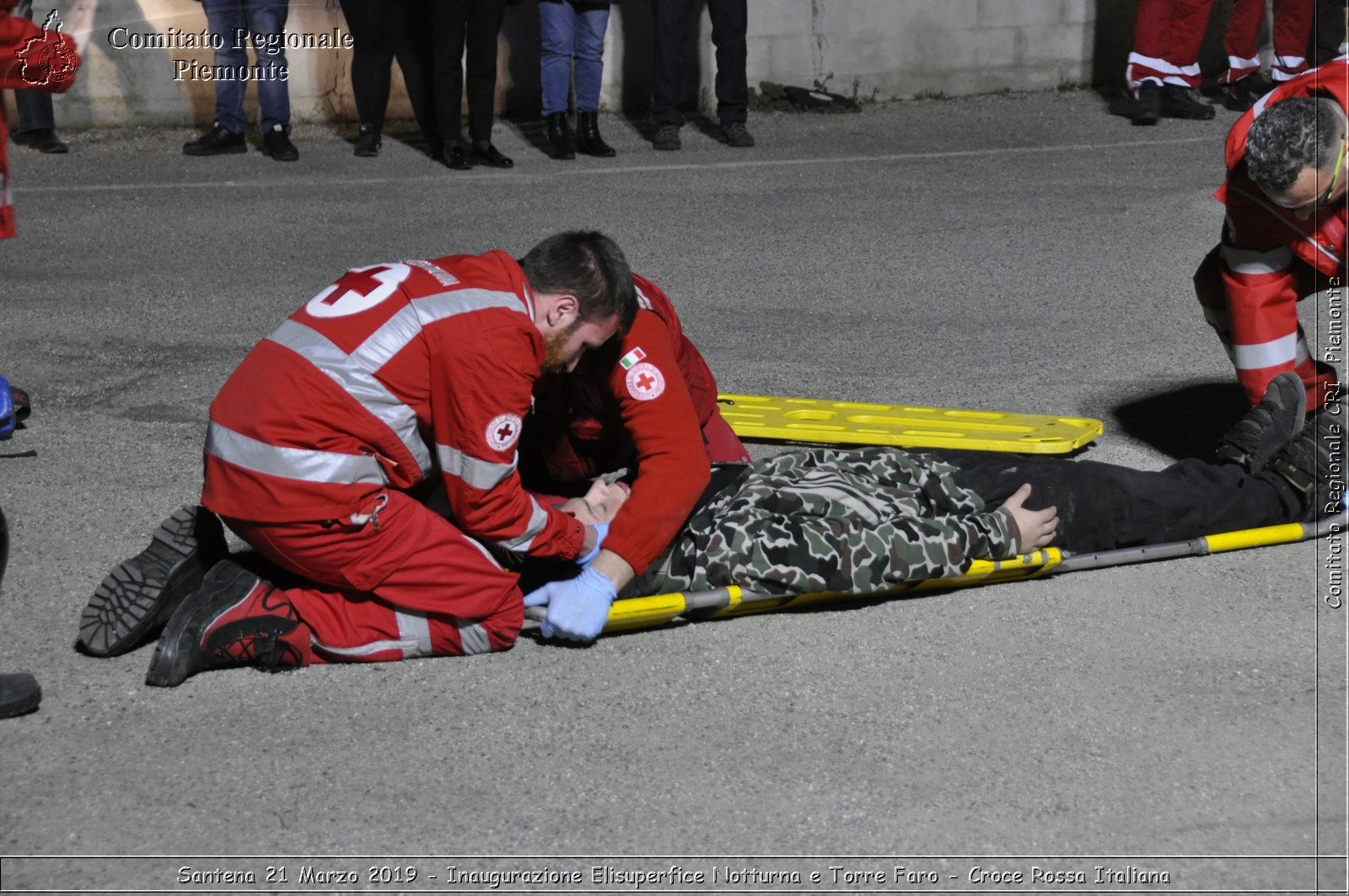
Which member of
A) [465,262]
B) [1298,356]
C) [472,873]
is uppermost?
[465,262]

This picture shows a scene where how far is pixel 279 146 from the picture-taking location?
9250 millimetres

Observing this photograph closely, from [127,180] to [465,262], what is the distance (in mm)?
6323

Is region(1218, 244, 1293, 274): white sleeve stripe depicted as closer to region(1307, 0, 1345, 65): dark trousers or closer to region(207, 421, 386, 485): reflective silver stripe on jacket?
region(207, 421, 386, 485): reflective silver stripe on jacket

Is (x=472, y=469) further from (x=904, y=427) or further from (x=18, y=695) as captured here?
(x=904, y=427)

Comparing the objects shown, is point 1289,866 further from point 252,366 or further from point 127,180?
point 127,180

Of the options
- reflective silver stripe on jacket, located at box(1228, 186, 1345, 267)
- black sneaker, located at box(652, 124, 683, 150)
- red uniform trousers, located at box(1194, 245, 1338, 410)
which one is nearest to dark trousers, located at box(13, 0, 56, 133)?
black sneaker, located at box(652, 124, 683, 150)

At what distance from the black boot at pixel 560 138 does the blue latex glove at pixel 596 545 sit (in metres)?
6.09

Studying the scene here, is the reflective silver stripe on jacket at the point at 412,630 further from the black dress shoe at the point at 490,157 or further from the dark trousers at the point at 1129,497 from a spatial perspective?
the black dress shoe at the point at 490,157

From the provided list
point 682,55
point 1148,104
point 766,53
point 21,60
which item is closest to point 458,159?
point 682,55

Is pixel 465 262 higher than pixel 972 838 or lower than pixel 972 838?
higher

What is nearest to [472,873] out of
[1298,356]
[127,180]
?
[1298,356]

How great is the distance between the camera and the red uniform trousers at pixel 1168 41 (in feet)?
33.3

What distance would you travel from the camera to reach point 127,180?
883 cm

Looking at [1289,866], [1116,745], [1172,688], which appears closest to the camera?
[1289,866]
